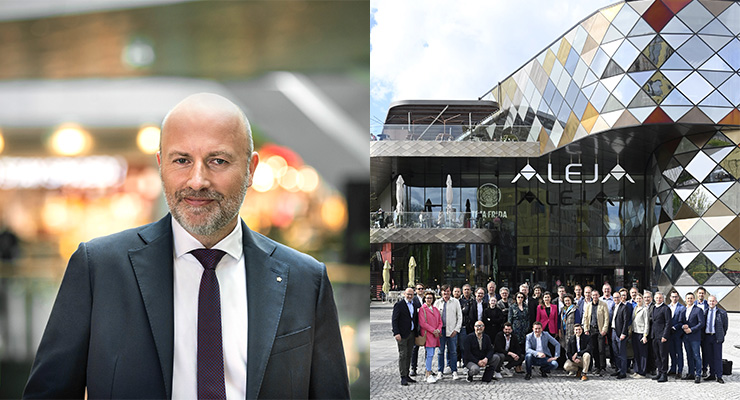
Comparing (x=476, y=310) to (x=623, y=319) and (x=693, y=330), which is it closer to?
(x=623, y=319)

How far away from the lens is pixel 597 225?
29.1 meters

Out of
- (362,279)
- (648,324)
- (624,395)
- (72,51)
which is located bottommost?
(624,395)

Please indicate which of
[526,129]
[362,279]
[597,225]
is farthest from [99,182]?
[597,225]

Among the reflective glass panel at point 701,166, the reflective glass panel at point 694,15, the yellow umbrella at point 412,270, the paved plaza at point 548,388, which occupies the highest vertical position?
the reflective glass panel at point 694,15

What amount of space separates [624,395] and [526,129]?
1752 cm

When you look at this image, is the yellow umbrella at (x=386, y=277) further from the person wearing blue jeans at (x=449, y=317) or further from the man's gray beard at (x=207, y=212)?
the man's gray beard at (x=207, y=212)

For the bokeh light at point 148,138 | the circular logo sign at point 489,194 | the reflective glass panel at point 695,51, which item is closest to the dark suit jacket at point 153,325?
the bokeh light at point 148,138

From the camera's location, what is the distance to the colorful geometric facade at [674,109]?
75.5 ft

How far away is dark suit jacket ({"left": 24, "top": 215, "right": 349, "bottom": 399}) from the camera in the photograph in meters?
2.65

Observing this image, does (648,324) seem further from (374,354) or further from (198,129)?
(198,129)

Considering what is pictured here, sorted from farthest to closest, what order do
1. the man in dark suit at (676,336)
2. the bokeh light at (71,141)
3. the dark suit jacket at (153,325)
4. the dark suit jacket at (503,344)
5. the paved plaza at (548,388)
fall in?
the dark suit jacket at (503,344) → the man in dark suit at (676,336) → the paved plaza at (548,388) → the bokeh light at (71,141) → the dark suit jacket at (153,325)

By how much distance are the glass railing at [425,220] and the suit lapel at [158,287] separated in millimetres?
22315

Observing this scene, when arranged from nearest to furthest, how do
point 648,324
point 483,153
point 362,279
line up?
point 362,279 → point 648,324 → point 483,153

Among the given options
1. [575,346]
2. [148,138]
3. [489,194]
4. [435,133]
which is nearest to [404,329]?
[575,346]
